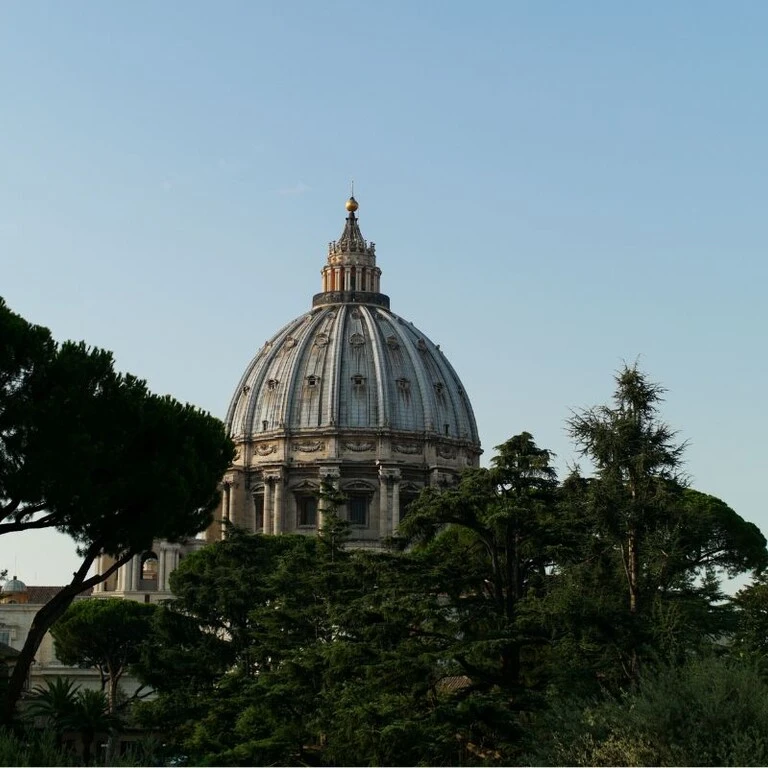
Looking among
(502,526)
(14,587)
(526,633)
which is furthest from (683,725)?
(14,587)

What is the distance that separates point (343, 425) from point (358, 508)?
257 inches

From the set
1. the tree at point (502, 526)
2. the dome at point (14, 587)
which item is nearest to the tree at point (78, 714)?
the tree at point (502, 526)

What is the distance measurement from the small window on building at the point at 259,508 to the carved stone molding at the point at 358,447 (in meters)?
6.46

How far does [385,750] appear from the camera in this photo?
25.8 meters

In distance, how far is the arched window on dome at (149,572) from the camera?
9744cm

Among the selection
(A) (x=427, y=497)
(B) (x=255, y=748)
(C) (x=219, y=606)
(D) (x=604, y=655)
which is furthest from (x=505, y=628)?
(C) (x=219, y=606)

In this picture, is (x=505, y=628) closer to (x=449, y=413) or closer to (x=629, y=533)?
(x=629, y=533)

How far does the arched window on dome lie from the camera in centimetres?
9744

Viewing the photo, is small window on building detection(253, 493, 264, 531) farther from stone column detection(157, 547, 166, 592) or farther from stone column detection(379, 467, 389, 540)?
stone column detection(157, 547, 166, 592)

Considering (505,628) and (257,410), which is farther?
(257,410)

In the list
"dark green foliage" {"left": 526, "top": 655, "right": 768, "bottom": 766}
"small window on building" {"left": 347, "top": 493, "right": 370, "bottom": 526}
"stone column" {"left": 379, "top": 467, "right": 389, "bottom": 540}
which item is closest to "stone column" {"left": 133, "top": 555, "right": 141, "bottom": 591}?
"small window on building" {"left": 347, "top": 493, "right": 370, "bottom": 526}

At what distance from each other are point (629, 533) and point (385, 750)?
567 cm

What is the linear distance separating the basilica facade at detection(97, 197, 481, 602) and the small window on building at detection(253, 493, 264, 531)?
→ 66 millimetres

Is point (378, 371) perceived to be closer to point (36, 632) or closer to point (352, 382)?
point (352, 382)
